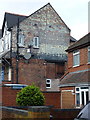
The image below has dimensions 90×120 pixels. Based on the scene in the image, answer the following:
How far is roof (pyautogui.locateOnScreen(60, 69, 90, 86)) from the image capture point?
22.7m

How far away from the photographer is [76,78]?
960 inches

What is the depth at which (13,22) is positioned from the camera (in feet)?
125

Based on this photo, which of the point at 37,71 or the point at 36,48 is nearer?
the point at 37,71

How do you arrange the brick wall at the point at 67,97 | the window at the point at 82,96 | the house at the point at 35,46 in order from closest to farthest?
the window at the point at 82,96 < the brick wall at the point at 67,97 < the house at the point at 35,46

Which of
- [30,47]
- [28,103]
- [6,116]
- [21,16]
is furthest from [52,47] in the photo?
[6,116]

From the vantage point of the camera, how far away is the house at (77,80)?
22.8 m

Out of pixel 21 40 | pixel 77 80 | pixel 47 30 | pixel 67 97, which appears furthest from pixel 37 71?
pixel 77 80

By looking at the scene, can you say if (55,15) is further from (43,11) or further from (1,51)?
(1,51)

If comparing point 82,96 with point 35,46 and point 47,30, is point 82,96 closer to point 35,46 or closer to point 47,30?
point 35,46

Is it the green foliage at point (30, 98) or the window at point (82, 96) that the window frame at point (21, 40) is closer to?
the window at point (82, 96)

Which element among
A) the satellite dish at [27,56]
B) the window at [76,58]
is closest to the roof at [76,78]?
the window at [76,58]

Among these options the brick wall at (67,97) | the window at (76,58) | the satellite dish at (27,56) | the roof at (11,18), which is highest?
the roof at (11,18)

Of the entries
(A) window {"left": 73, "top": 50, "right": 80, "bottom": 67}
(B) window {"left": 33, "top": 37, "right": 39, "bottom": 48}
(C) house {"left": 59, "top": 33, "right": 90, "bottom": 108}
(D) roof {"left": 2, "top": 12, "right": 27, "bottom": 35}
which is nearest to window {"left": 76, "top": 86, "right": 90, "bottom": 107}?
(C) house {"left": 59, "top": 33, "right": 90, "bottom": 108}

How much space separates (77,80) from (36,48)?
14724 millimetres
